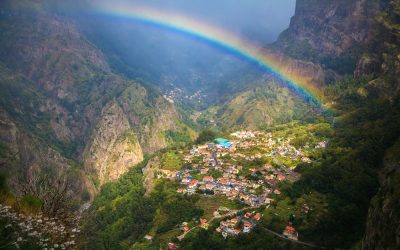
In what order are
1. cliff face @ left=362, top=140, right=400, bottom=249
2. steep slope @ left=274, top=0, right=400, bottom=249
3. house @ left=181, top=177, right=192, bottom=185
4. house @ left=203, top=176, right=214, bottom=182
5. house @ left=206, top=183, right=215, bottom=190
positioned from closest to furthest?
cliff face @ left=362, top=140, right=400, bottom=249 < steep slope @ left=274, top=0, right=400, bottom=249 < house @ left=206, top=183, right=215, bottom=190 < house @ left=203, top=176, right=214, bottom=182 < house @ left=181, top=177, right=192, bottom=185

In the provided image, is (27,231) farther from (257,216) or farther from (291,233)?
(257,216)

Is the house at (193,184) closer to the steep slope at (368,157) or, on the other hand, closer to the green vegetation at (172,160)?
the green vegetation at (172,160)

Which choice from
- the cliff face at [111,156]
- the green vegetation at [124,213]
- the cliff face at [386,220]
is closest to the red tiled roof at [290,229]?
the cliff face at [386,220]

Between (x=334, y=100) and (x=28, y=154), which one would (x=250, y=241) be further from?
(x=28, y=154)

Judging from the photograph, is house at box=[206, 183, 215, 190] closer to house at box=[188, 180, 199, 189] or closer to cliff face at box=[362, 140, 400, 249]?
house at box=[188, 180, 199, 189]

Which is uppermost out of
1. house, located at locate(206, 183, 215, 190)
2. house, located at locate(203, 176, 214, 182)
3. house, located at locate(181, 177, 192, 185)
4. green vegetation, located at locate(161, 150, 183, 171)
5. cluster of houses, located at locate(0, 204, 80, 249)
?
green vegetation, located at locate(161, 150, 183, 171)

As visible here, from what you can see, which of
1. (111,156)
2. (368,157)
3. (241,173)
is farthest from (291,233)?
(111,156)

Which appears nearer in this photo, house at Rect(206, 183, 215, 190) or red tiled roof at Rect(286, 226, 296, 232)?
red tiled roof at Rect(286, 226, 296, 232)

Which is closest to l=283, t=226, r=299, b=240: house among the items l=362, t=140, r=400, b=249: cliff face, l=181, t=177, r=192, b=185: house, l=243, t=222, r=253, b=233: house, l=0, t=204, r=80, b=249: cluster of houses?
l=243, t=222, r=253, b=233: house
